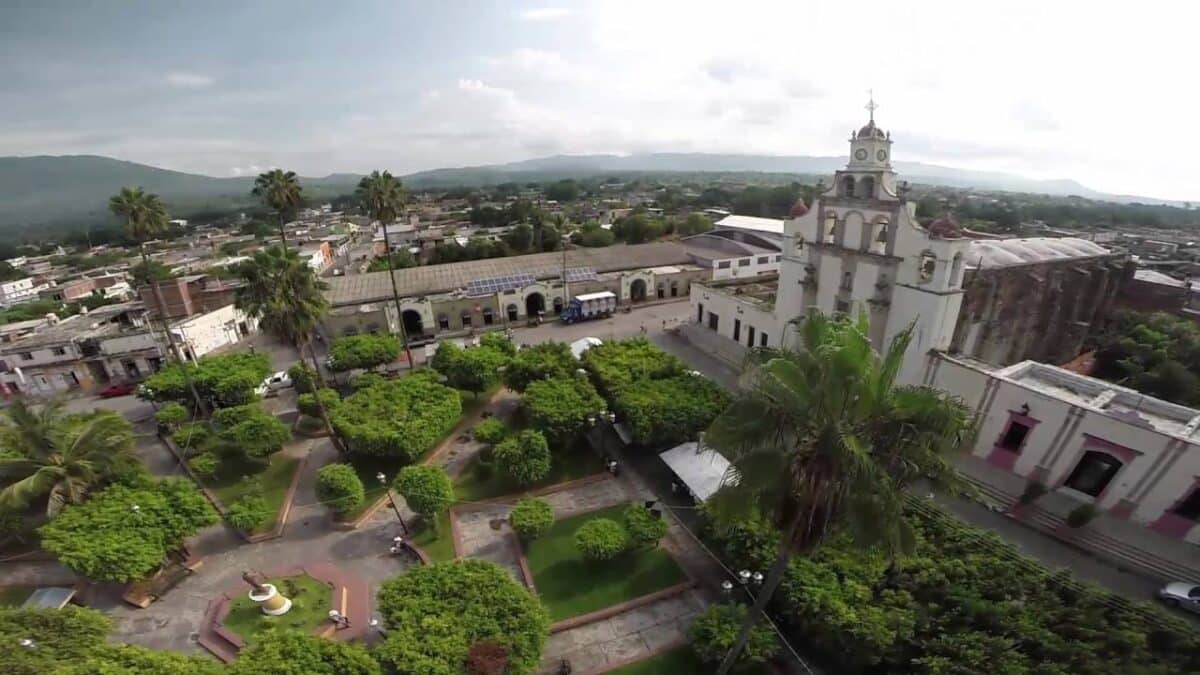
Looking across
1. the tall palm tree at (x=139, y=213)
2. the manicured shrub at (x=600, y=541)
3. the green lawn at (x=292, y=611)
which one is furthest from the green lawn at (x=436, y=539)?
the tall palm tree at (x=139, y=213)

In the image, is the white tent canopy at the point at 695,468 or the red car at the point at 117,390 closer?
the white tent canopy at the point at 695,468

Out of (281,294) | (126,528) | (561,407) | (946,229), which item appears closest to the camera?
(126,528)

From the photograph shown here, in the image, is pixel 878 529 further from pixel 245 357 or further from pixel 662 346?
pixel 245 357

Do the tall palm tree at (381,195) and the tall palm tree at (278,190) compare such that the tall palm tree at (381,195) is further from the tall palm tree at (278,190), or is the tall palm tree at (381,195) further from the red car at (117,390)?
the red car at (117,390)

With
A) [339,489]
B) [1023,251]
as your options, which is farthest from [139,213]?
[1023,251]

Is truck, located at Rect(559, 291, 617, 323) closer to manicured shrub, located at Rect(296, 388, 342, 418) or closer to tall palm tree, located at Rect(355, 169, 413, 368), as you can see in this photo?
tall palm tree, located at Rect(355, 169, 413, 368)

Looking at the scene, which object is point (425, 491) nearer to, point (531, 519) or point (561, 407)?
point (531, 519)
